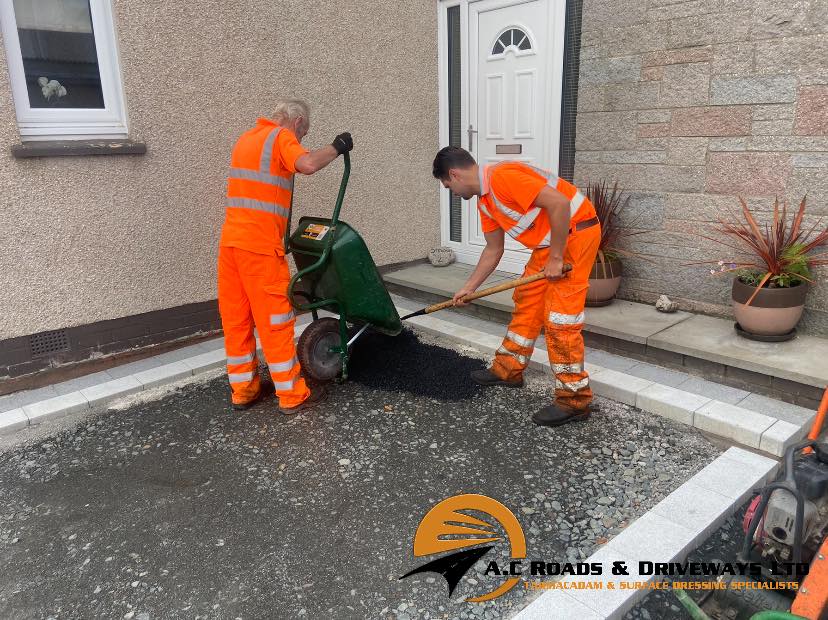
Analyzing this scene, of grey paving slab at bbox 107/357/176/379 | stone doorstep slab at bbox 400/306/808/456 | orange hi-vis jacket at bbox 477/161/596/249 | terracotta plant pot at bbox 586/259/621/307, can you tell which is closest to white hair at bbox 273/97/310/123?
orange hi-vis jacket at bbox 477/161/596/249

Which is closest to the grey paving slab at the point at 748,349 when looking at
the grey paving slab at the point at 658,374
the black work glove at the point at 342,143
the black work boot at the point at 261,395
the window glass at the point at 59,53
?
the grey paving slab at the point at 658,374

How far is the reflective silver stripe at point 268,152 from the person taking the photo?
302cm

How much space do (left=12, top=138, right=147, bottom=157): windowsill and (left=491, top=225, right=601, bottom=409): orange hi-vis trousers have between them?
8.82ft

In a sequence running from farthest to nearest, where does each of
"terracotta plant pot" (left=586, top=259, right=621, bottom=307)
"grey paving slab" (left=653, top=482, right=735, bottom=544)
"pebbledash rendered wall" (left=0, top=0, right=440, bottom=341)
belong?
1. "terracotta plant pot" (left=586, top=259, right=621, bottom=307)
2. "pebbledash rendered wall" (left=0, top=0, right=440, bottom=341)
3. "grey paving slab" (left=653, top=482, right=735, bottom=544)

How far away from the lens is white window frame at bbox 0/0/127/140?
3504 mm

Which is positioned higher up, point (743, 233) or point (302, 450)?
point (743, 233)

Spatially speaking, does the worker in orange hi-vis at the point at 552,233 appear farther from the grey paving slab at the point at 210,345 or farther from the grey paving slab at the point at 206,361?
the grey paving slab at the point at 210,345

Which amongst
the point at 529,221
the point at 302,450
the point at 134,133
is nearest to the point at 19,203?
the point at 134,133

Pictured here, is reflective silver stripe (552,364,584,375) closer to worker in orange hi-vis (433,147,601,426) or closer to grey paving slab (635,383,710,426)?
worker in orange hi-vis (433,147,601,426)

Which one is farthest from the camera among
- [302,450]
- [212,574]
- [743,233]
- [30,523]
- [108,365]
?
[108,365]

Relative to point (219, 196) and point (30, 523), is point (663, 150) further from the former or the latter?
point (30, 523)

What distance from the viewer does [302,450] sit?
9.79 feet

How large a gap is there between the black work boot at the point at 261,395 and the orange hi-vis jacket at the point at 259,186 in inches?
36.4

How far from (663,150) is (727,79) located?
0.57 meters
